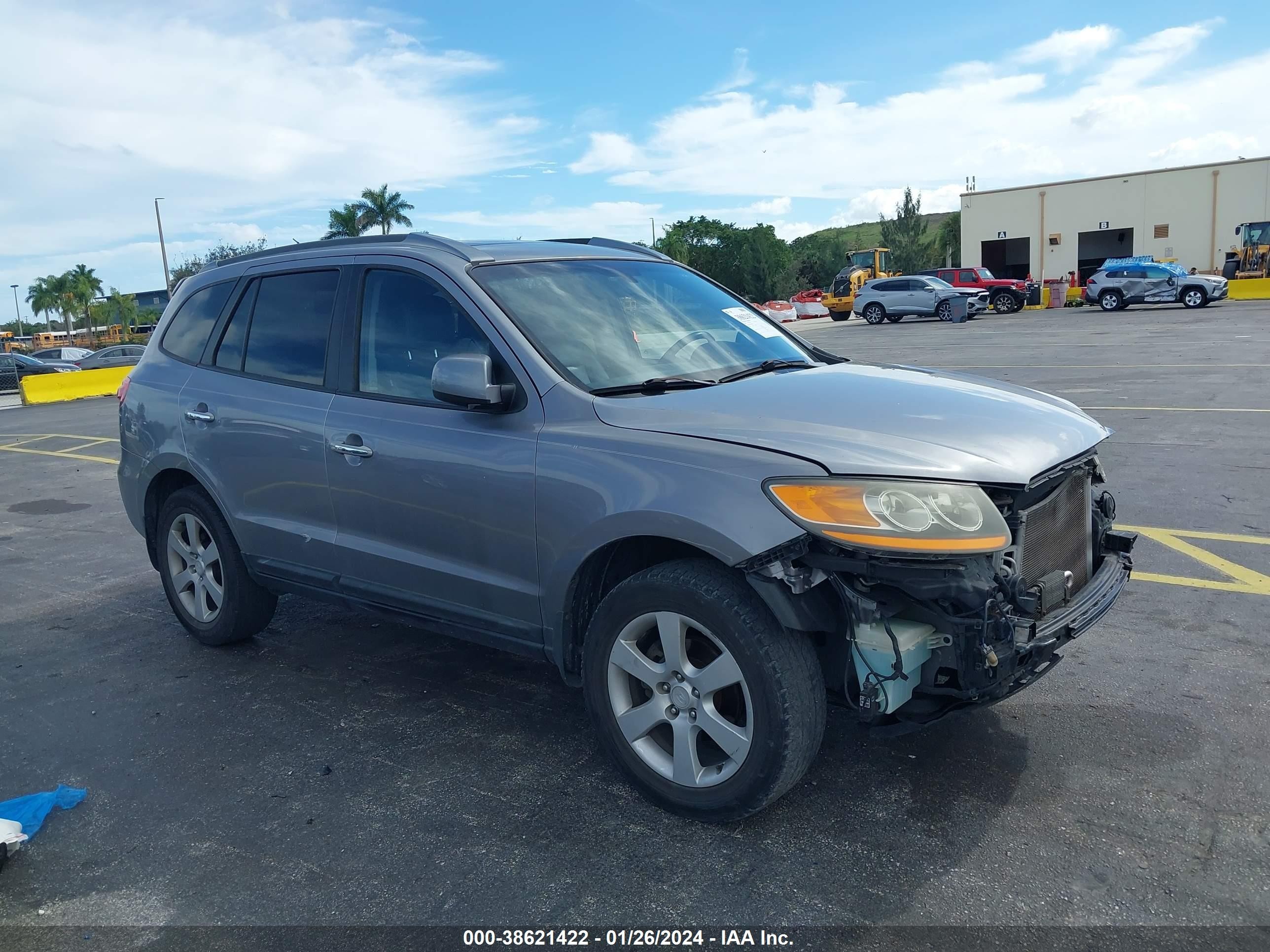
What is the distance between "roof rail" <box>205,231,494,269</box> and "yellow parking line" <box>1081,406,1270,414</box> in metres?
9.56

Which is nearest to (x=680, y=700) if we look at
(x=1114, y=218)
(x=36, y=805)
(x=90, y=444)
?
(x=36, y=805)

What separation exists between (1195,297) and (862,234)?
134091 mm

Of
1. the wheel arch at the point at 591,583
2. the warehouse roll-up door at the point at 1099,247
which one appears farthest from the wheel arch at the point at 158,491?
the warehouse roll-up door at the point at 1099,247

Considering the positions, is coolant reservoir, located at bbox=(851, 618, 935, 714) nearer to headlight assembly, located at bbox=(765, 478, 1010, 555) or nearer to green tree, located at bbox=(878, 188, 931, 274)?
headlight assembly, located at bbox=(765, 478, 1010, 555)

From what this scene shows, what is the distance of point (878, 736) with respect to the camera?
296cm

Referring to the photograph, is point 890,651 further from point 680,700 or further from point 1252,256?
point 1252,256

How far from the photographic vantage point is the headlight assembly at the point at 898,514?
8.90ft

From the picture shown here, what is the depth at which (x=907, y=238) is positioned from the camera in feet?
307

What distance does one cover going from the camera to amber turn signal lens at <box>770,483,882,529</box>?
2.75 metres

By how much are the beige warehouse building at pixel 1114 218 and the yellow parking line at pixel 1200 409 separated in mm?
51651

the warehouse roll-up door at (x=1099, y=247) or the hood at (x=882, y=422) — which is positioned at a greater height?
the warehouse roll-up door at (x=1099, y=247)

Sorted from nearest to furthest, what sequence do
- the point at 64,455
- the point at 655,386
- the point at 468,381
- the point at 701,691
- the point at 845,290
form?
1. the point at 701,691
2. the point at 468,381
3. the point at 655,386
4. the point at 64,455
5. the point at 845,290

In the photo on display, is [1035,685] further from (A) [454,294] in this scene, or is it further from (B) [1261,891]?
(A) [454,294]

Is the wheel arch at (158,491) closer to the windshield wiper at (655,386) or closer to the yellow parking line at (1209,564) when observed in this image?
the windshield wiper at (655,386)
